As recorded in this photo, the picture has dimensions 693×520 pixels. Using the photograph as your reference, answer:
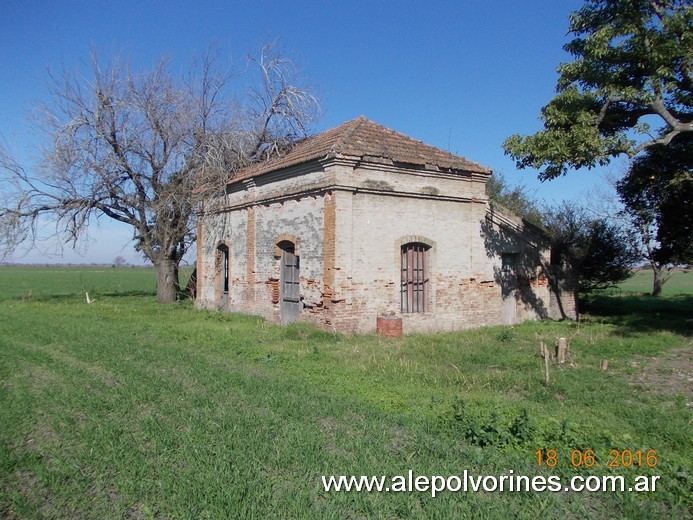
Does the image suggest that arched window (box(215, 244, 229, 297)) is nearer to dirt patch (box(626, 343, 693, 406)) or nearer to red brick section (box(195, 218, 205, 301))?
red brick section (box(195, 218, 205, 301))

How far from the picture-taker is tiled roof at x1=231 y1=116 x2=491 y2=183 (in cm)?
1241

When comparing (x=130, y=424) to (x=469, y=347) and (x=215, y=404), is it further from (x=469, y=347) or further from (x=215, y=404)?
(x=469, y=347)

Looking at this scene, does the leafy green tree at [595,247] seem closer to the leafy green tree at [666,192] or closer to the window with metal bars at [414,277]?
the leafy green tree at [666,192]

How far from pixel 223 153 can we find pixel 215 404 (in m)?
13.9

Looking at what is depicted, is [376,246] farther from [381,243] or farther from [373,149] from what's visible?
[373,149]

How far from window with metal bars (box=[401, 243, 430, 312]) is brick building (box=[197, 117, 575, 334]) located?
0.03m

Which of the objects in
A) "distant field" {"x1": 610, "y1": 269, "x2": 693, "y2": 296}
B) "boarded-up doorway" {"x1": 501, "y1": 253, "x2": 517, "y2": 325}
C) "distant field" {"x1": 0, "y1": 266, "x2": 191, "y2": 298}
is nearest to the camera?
"boarded-up doorway" {"x1": 501, "y1": 253, "x2": 517, "y2": 325}

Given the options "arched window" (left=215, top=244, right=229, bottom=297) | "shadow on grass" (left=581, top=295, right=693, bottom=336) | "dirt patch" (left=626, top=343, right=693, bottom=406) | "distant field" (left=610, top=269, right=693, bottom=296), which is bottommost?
"dirt patch" (left=626, top=343, right=693, bottom=406)

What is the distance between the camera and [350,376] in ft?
25.4

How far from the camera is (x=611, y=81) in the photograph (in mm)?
11594

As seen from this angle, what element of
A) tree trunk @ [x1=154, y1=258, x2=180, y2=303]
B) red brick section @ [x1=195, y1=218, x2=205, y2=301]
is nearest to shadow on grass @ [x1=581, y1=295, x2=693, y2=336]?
red brick section @ [x1=195, y1=218, x2=205, y2=301]

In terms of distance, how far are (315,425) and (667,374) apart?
6624 mm

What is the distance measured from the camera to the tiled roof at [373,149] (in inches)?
489

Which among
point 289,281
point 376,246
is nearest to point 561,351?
point 376,246
